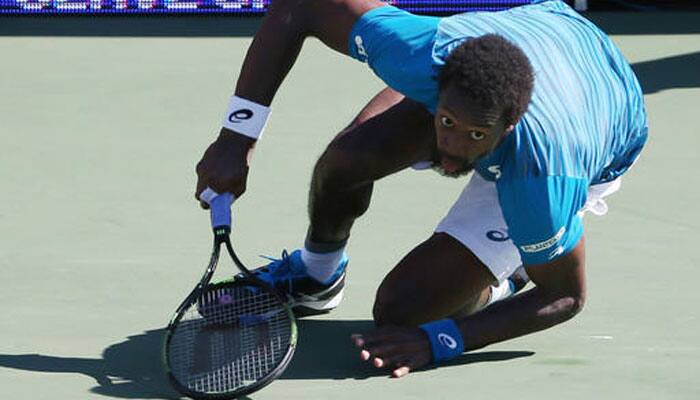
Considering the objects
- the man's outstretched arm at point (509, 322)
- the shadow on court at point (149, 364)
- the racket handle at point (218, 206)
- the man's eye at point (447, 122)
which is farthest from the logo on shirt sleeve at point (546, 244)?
the racket handle at point (218, 206)

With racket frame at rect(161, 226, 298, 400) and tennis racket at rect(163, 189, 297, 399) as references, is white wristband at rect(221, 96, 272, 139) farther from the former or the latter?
racket frame at rect(161, 226, 298, 400)

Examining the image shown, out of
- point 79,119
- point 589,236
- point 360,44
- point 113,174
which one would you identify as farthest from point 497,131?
point 79,119

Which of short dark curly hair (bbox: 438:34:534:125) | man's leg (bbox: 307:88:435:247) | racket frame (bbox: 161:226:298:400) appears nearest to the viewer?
short dark curly hair (bbox: 438:34:534:125)

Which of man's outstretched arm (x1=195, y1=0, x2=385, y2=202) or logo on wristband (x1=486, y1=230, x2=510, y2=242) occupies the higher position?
man's outstretched arm (x1=195, y1=0, x2=385, y2=202)

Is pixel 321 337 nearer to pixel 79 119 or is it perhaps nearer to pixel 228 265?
pixel 228 265

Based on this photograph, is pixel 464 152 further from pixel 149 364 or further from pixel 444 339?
pixel 149 364

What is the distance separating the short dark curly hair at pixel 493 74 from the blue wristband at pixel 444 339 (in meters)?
0.73

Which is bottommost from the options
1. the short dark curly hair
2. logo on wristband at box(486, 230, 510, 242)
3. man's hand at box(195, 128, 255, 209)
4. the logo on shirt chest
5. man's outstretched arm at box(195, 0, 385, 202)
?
logo on wristband at box(486, 230, 510, 242)

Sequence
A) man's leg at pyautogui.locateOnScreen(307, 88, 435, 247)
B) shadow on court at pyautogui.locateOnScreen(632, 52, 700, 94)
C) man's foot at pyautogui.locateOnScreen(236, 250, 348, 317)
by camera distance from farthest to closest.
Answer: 1. shadow on court at pyautogui.locateOnScreen(632, 52, 700, 94)
2. man's foot at pyautogui.locateOnScreen(236, 250, 348, 317)
3. man's leg at pyautogui.locateOnScreen(307, 88, 435, 247)

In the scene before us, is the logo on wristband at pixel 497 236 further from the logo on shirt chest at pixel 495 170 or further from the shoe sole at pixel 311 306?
the shoe sole at pixel 311 306

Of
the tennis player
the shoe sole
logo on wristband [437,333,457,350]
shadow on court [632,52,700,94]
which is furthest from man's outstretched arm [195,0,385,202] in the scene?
shadow on court [632,52,700,94]

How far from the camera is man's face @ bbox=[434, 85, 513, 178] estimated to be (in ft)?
13.5

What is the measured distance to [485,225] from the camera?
477 centimetres

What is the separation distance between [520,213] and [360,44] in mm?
727
